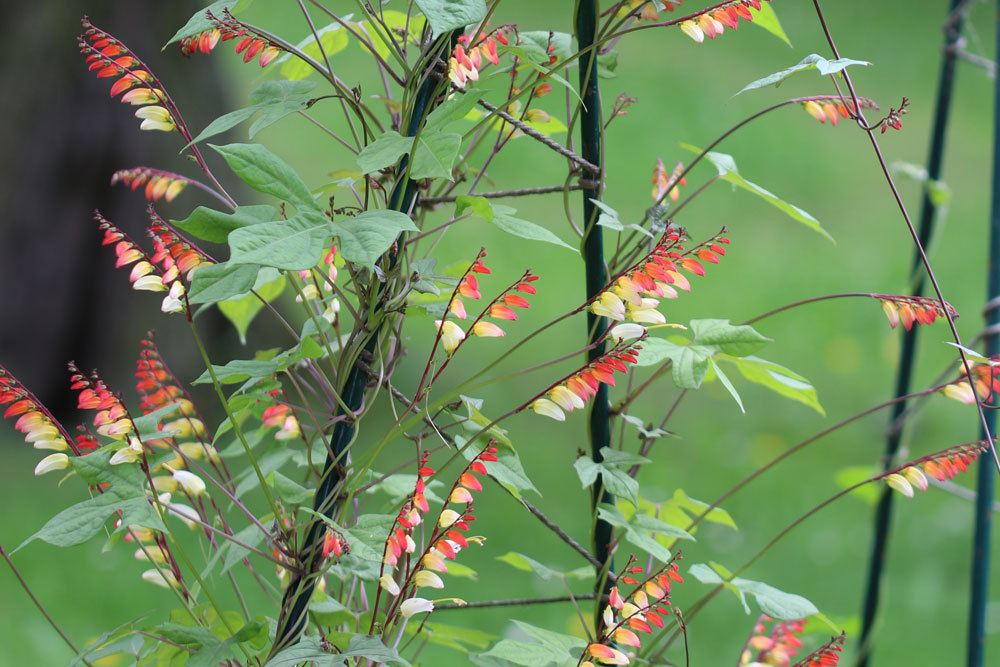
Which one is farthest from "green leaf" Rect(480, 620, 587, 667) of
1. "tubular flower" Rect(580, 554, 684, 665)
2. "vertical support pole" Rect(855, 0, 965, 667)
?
"vertical support pole" Rect(855, 0, 965, 667)

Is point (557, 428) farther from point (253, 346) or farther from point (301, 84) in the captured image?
point (301, 84)

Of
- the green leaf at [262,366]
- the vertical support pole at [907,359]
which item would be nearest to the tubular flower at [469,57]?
the green leaf at [262,366]

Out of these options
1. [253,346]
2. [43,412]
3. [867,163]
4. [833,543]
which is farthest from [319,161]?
[43,412]

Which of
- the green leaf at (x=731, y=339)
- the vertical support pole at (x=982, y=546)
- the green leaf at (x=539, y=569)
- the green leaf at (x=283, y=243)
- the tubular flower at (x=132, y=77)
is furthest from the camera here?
the vertical support pole at (x=982, y=546)

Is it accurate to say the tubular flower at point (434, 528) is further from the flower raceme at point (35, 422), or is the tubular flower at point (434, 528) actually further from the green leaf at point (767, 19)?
the green leaf at point (767, 19)

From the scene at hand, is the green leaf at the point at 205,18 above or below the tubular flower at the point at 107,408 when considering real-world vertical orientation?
above

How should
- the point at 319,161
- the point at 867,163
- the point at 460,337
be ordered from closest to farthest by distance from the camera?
the point at 460,337
the point at 319,161
the point at 867,163

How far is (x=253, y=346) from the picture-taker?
394 cm

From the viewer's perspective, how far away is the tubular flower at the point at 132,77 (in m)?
0.98

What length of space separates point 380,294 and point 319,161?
209 inches

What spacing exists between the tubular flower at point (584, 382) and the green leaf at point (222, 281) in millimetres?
294

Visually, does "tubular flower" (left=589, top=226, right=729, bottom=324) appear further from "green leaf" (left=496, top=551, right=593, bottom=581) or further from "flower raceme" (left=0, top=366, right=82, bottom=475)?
"flower raceme" (left=0, top=366, right=82, bottom=475)

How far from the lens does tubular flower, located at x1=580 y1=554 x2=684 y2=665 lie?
1011mm

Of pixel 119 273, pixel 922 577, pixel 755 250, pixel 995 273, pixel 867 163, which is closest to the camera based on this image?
pixel 995 273
